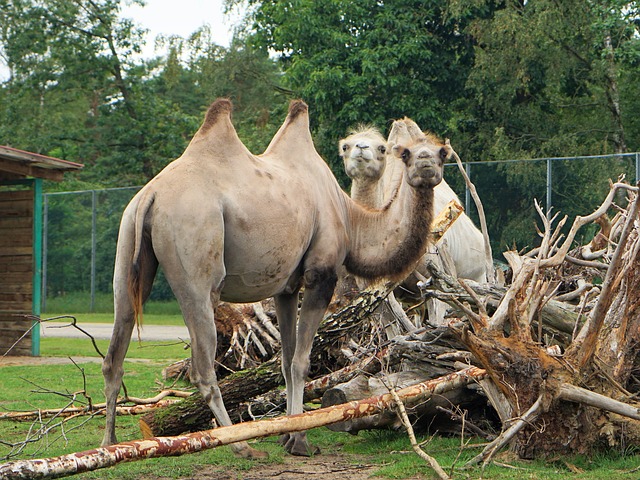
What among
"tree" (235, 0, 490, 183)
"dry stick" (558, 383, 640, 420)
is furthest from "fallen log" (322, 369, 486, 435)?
"tree" (235, 0, 490, 183)

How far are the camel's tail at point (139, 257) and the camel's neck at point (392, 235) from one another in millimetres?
1654

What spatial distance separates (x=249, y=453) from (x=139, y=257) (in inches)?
54.1

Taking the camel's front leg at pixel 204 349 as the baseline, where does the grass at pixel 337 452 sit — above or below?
below

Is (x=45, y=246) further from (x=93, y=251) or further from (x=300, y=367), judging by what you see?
(x=300, y=367)

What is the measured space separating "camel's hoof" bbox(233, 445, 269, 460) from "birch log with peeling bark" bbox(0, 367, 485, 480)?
2.31 ft

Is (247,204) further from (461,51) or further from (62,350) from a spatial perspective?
(461,51)

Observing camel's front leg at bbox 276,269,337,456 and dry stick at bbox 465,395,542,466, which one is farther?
camel's front leg at bbox 276,269,337,456

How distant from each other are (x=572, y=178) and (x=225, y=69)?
53.9 ft

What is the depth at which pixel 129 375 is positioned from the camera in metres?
10.5

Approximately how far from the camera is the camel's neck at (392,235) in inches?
255

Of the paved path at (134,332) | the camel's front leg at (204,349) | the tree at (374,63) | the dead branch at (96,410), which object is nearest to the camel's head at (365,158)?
the dead branch at (96,410)

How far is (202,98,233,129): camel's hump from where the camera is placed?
20.7 feet

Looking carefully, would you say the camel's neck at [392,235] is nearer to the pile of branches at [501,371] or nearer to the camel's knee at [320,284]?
the pile of branches at [501,371]

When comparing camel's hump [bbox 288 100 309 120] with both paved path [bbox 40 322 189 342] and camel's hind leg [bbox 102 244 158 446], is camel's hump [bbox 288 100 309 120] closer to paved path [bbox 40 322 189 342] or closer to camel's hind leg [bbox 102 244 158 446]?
camel's hind leg [bbox 102 244 158 446]
